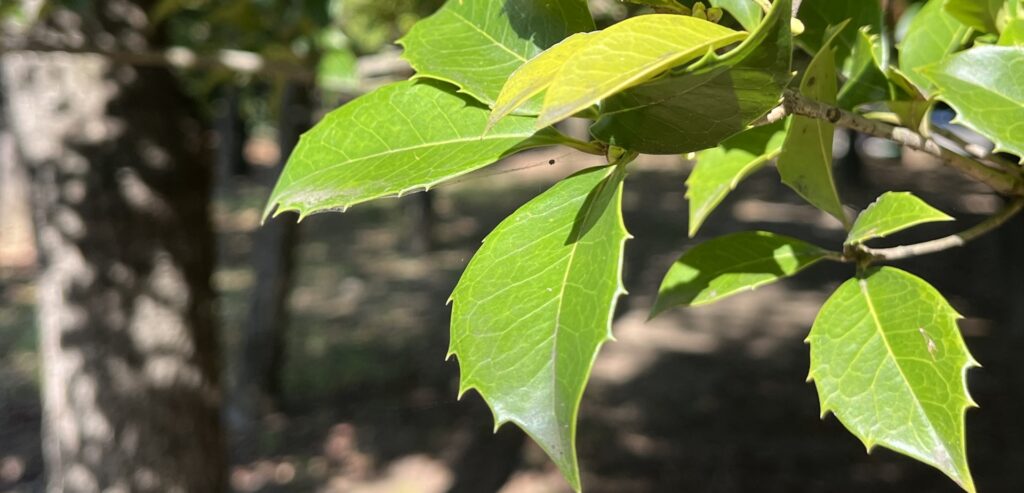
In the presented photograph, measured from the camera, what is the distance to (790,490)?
328 cm

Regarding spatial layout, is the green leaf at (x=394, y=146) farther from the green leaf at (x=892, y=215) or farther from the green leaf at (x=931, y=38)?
the green leaf at (x=931, y=38)

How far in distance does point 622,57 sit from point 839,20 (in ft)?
1.44

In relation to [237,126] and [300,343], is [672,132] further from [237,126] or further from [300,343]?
[237,126]

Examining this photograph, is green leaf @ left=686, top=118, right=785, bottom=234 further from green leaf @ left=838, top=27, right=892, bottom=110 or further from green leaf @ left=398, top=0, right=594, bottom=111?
green leaf @ left=398, top=0, right=594, bottom=111

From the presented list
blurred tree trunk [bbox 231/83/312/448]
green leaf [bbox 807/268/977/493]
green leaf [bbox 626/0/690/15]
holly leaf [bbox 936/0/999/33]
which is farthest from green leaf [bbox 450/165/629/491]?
blurred tree trunk [bbox 231/83/312/448]

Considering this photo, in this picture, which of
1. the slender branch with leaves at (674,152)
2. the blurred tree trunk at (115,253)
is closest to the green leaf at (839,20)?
the slender branch with leaves at (674,152)

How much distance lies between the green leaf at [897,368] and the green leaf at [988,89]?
122 millimetres

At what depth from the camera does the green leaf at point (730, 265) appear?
0.66m

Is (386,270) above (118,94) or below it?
below

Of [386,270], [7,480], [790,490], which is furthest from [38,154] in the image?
[386,270]

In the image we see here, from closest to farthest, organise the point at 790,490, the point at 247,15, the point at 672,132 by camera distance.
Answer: the point at 672,132
the point at 247,15
the point at 790,490

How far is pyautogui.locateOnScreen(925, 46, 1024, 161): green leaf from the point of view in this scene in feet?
1.68

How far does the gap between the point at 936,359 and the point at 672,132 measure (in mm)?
275

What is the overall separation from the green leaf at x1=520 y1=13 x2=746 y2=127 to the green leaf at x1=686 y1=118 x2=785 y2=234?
0.82ft
